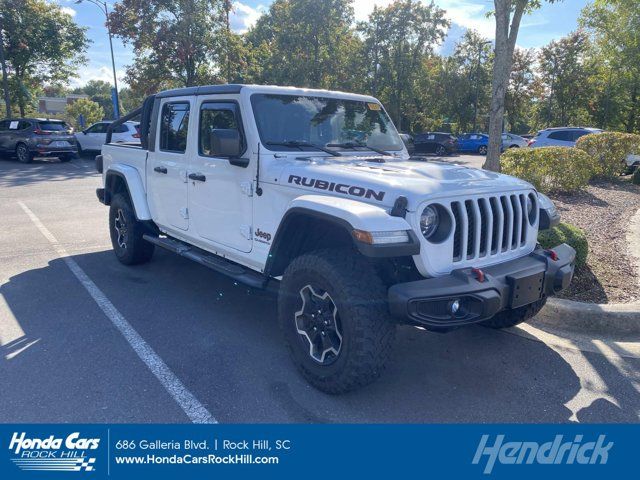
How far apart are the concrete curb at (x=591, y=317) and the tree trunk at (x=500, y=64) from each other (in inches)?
121

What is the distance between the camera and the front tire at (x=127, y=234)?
575 centimetres

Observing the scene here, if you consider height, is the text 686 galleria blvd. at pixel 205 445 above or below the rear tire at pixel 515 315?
below

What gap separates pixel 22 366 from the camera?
141 inches

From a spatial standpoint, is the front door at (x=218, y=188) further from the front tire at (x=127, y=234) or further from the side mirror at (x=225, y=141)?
the front tire at (x=127, y=234)

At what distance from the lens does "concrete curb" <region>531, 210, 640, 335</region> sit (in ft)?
14.0

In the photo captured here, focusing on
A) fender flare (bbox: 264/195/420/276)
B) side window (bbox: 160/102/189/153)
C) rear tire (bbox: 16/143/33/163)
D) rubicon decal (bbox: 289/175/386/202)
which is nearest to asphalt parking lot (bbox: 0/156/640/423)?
fender flare (bbox: 264/195/420/276)

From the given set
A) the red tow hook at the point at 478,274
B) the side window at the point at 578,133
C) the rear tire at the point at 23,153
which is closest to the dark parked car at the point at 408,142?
the red tow hook at the point at 478,274

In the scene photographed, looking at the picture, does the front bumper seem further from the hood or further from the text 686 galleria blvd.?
the text 686 galleria blvd.

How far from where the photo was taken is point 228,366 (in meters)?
3.64

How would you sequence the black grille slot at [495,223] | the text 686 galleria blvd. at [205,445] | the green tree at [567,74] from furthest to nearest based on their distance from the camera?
1. the green tree at [567,74]
2. the black grille slot at [495,223]
3. the text 686 galleria blvd. at [205,445]

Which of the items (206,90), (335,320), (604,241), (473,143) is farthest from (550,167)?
(473,143)

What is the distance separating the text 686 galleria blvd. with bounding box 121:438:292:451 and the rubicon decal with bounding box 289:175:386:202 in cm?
157

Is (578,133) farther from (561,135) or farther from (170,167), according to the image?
(170,167)

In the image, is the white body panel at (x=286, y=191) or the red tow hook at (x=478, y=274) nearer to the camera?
the red tow hook at (x=478, y=274)
